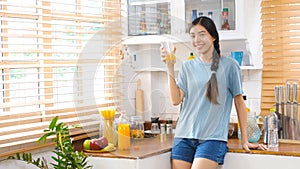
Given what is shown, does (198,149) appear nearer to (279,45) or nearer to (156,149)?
(156,149)

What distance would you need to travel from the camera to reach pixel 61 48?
3.33 m

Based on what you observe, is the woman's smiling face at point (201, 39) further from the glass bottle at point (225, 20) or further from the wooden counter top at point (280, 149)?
→ the wooden counter top at point (280, 149)

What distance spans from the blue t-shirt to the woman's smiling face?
10 cm

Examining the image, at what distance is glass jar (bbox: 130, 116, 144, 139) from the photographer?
3.35m

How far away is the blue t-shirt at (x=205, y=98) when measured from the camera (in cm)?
326

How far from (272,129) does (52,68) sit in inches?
55.0

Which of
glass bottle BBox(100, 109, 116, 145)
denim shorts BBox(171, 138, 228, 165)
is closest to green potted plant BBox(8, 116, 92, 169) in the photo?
glass bottle BBox(100, 109, 116, 145)

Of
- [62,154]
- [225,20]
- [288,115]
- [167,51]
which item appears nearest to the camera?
[62,154]

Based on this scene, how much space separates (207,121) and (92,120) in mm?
687

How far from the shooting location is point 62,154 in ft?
9.98

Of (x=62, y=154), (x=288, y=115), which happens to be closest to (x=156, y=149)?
(x=62, y=154)

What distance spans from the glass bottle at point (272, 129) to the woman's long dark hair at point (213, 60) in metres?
0.40

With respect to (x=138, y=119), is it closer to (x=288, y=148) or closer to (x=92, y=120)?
(x=92, y=120)

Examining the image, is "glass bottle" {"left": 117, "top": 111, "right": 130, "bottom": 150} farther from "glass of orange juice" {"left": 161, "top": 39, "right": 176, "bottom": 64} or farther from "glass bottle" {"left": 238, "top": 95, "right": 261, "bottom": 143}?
"glass bottle" {"left": 238, "top": 95, "right": 261, "bottom": 143}
